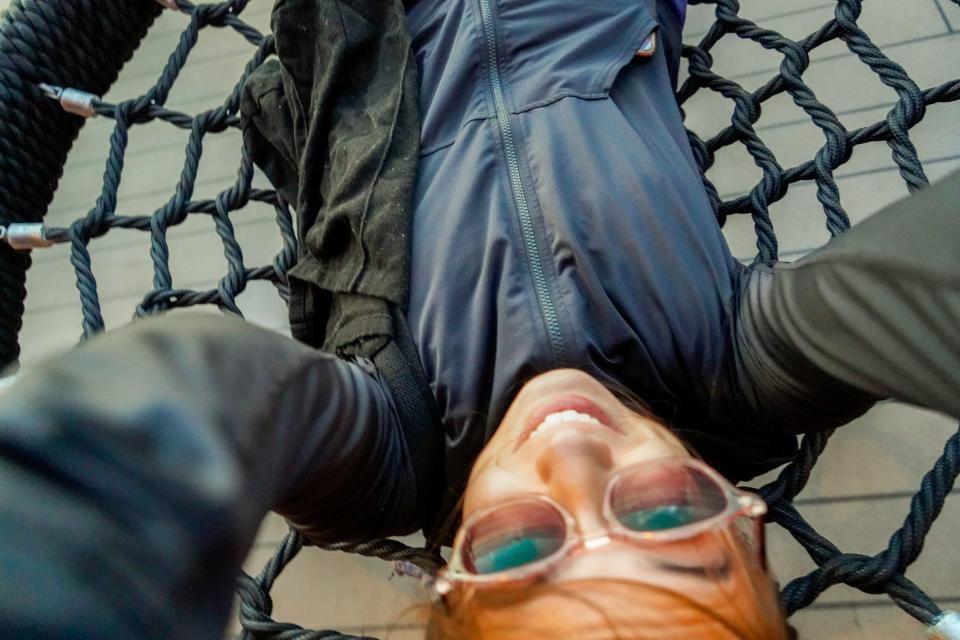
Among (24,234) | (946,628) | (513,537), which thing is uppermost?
(24,234)

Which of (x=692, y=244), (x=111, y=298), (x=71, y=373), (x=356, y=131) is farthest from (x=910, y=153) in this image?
(x=111, y=298)

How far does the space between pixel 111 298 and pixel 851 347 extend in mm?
1057

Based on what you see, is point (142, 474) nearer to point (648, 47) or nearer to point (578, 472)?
point (578, 472)

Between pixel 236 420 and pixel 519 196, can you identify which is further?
pixel 519 196

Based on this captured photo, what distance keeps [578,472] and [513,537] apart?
51mm

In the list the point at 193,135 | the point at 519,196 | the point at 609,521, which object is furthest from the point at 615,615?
the point at 193,135

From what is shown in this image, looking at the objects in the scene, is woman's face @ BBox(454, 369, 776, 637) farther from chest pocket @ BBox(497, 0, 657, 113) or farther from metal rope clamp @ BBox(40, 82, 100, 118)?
metal rope clamp @ BBox(40, 82, 100, 118)

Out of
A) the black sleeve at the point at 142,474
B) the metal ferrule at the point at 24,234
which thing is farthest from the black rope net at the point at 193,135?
the black sleeve at the point at 142,474

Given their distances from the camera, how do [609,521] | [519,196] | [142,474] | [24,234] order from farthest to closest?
[24,234], [519,196], [609,521], [142,474]

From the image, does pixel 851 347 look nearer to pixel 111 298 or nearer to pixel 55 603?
pixel 55 603

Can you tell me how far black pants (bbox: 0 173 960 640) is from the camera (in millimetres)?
260

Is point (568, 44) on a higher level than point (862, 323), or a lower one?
higher

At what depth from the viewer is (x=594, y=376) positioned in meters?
0.53

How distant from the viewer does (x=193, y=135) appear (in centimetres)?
78
